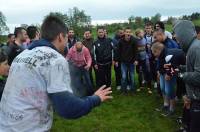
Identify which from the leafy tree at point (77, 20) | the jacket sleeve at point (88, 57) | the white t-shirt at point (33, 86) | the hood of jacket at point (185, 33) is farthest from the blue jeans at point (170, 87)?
the leafy tree at point (77, 20)

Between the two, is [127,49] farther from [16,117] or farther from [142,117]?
[16,117]

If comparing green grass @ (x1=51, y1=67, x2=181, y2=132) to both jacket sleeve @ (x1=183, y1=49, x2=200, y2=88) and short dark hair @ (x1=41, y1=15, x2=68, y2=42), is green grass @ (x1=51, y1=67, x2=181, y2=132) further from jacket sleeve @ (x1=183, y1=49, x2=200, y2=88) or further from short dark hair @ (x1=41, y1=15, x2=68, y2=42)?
short dark hair @ (x1=41, y1=15, x2=68, y2=42)

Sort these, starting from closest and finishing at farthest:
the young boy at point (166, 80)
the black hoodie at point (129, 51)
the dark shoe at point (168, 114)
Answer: the young boy at point (166, 80)
the dark shoe at point (168, 114)
the black hoodie at point (129, 51)

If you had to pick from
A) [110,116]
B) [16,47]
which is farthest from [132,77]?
[16,47]

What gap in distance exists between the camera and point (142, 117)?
9789 mm

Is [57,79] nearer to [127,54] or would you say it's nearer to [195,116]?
[195,116]

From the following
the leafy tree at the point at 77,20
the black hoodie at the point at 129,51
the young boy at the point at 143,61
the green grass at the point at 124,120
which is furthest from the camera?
the leafy tree at the point at 77,20

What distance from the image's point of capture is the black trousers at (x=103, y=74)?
42.4ft

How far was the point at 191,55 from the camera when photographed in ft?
18.4

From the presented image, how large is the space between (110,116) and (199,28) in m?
4.54

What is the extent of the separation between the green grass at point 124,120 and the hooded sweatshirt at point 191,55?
2.99 m

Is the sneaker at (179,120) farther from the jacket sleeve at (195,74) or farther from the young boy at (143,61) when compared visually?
the jacket sleeve at (195,74)

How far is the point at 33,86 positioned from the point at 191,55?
2746mm

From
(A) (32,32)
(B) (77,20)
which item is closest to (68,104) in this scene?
(A) (32,32)
